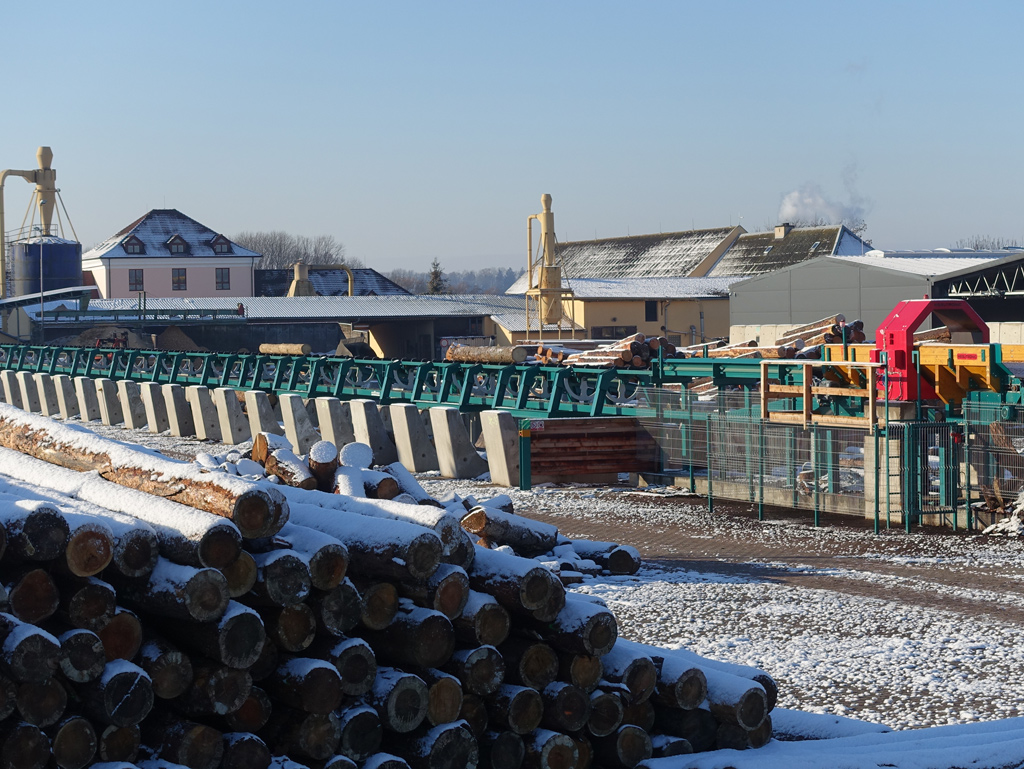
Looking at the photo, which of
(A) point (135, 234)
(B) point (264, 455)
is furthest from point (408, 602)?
(A) point (135, 234)

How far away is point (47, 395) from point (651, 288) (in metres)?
32.7

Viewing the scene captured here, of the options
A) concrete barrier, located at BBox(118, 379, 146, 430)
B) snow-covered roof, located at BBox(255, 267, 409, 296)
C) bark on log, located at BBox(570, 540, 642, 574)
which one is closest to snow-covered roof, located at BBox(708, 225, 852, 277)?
snow-covered roof, located at BBox(255, 267, 409, 296)

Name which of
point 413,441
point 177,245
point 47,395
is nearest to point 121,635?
point 413,441

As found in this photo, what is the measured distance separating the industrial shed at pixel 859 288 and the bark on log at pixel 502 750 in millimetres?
39025

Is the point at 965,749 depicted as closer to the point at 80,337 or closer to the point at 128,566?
the point at 128,566

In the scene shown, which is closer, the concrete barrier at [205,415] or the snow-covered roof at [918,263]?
the concrete barrier at [205,415]

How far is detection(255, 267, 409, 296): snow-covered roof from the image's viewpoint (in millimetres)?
79750

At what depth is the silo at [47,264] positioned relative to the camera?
216ft

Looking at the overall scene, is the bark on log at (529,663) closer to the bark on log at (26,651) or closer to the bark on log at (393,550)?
the bark on log at (393,550)

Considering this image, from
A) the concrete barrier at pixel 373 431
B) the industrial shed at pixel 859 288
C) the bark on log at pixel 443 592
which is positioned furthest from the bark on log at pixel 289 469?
the industrial shed at pixel 859 288

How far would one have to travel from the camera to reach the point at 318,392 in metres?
26.5

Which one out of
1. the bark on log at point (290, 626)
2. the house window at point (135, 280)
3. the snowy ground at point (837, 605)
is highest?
the house window at point (135, 280)

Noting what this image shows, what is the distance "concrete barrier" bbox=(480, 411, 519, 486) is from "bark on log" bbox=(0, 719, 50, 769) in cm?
1424

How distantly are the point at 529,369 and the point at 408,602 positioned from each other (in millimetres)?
15045
